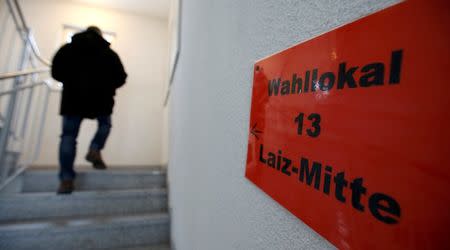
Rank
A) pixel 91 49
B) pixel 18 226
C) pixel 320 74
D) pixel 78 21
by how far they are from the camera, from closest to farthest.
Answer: pixel 320 74, pixel 18 226, pixel 91 49, pixel 78 21

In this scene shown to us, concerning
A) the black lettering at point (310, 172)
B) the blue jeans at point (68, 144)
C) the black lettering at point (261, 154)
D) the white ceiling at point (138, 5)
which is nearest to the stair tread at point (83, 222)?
the blue jeans at point (68, 144)

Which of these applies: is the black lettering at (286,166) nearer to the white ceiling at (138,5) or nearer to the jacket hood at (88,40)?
the jacket hood at (88,40)

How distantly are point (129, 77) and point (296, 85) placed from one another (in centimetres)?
351

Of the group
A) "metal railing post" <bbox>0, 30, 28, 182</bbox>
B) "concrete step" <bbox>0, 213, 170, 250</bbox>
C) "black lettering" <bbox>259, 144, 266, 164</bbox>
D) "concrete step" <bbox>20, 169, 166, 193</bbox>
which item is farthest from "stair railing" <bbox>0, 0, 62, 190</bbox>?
"black lettering" <bbox>259, 144, 266, 164</bbox>

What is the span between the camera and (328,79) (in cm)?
27

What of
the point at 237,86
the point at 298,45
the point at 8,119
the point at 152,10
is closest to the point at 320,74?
the point at 298,45

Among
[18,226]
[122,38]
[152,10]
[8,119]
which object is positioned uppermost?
[152,10]

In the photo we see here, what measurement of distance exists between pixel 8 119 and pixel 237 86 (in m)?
1.69

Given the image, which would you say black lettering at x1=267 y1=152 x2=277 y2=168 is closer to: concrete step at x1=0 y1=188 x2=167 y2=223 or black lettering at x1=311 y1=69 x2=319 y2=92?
black lettering at x1=311 y1=69 x2=319 y2=92

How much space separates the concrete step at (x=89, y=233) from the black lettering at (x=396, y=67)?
1.74 meters

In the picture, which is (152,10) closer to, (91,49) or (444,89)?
(91,49)

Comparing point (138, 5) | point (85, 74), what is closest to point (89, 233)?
point (85, 74)

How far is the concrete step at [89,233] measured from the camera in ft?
4.51

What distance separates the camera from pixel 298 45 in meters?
0.33
